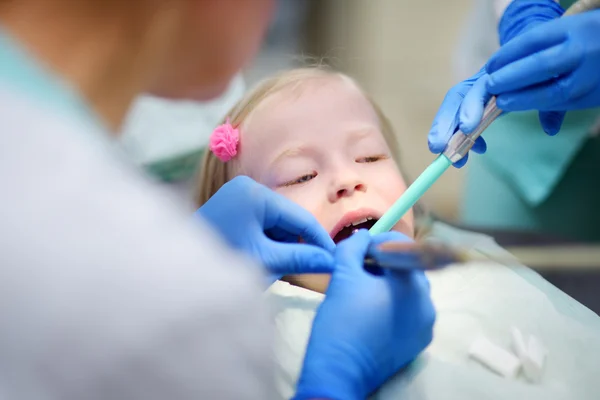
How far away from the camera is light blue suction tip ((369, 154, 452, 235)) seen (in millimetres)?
867

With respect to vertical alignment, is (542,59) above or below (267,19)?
below

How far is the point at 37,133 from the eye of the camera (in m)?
0.46

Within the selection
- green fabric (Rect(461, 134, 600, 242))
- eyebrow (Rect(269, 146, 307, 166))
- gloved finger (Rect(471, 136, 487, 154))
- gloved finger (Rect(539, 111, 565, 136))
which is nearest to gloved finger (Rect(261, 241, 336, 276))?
eyebrow (Rect(269, 146, 307, 166))

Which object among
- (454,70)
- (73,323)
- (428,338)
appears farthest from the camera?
(454,70)

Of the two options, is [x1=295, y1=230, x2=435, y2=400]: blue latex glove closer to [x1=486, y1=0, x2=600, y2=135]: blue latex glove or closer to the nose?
the nose

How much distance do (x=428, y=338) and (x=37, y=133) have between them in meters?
0.60

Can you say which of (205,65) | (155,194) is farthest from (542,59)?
(155,194)

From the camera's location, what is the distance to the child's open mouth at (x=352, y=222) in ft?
3.11

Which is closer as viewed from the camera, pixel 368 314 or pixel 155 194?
pixel 155 194

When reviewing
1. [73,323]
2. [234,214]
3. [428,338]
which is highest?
[73,323]

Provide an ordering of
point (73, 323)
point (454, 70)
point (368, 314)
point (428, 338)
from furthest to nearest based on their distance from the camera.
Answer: point (454, 70) < point (428, 338) < point (368, 314) < point (73, 323)

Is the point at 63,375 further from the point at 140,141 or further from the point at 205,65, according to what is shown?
the point at 140,141

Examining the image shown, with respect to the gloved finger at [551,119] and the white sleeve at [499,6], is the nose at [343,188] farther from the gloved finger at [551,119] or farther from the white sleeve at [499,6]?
the white sleeve at [499,6]

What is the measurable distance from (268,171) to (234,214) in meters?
0.22
